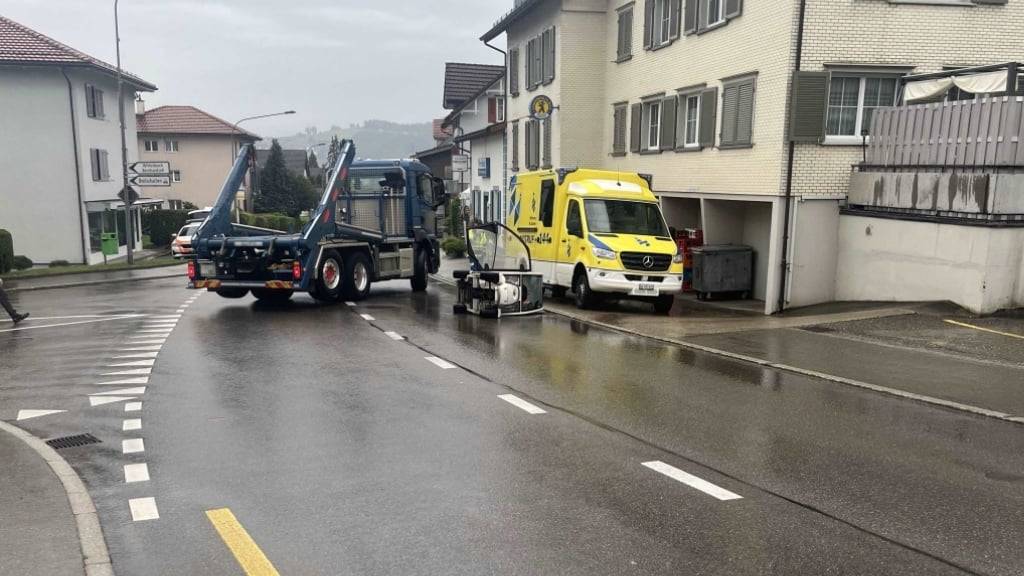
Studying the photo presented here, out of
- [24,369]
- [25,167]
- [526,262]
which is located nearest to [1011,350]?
[526,262]

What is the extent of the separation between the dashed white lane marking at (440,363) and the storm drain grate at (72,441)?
4.35 m

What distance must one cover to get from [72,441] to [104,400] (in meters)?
1.75

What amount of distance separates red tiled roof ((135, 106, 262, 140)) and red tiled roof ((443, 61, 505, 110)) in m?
18.9

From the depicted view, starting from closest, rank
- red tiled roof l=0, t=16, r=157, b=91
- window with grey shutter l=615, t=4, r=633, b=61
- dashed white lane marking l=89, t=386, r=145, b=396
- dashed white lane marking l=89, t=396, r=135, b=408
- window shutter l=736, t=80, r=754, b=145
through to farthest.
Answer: dashed white lane marking l=89, t=396, r=135, b=408 < dashed white lane marking l=89, t=386, r=145, b=396 < window shutter l=736, t=80, r=754, b=145 < window with grey shutter l=615, t=4, r=633, b=61 < red tiled roof l=0, t=16, r=157, b=91

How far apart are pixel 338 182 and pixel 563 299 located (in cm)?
571

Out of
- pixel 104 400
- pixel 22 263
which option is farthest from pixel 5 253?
pixel 104 400

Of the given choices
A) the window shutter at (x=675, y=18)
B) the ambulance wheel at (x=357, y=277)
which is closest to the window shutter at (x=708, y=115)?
the window shutter at (x=675, y=18)

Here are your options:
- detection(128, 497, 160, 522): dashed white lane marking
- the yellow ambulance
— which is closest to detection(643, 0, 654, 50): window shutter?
the yellow ambulance

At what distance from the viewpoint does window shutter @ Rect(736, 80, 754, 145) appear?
→ 18.0m

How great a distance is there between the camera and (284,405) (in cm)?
881

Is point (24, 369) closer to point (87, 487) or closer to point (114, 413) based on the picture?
point (114, 413)

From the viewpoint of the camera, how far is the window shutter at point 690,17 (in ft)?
67.5

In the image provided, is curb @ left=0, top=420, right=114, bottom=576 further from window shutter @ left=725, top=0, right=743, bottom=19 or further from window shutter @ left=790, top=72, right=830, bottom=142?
window shutter @ left=725, top=0, right=743, bottom=19

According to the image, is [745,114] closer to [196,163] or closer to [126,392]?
[126,392]
